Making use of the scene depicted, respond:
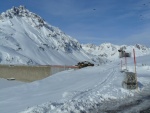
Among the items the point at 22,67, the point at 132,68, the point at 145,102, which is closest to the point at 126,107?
the point at 145,102

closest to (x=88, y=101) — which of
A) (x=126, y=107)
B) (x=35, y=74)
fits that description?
(x=126, y=107)

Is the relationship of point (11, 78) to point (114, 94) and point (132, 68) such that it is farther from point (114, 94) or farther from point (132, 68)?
point (114, 94)

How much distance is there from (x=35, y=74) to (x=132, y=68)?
29.6m

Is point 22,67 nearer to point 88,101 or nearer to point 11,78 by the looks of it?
point 11,78

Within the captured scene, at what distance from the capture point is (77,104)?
15641 mm

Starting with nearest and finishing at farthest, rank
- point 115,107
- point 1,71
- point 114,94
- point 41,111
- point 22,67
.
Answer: point 41,111
point 115,107
point 114,94
point 22,67
point 1,71

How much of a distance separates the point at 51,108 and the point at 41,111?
811 mm

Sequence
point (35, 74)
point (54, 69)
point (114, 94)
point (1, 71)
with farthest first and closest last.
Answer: point (1, 71), point (35, 74), point (54, 69), point (114, 94)

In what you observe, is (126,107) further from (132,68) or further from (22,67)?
(22,67)

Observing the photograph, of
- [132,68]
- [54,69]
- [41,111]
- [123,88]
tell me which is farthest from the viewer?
[54,69]

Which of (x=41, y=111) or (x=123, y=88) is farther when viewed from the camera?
(x=123, y=88)

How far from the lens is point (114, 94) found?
18781 mm

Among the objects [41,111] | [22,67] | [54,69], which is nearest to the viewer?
[41,111]

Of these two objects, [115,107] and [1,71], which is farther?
[1,71]
